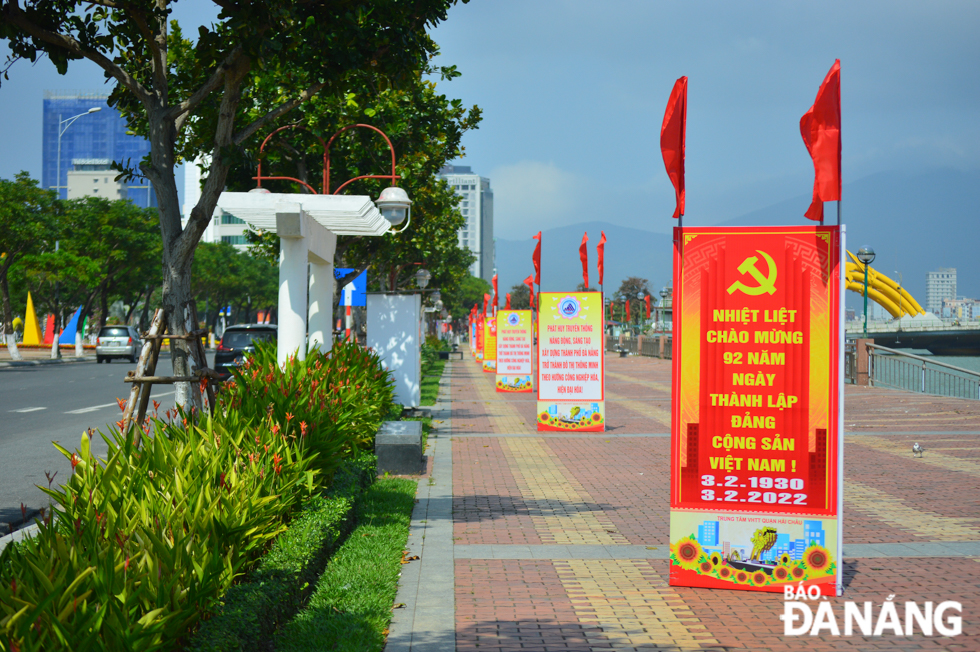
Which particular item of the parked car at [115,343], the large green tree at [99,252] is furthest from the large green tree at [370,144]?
the large green tree at [99,252]

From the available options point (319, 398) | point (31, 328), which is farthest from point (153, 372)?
point (31, 328)

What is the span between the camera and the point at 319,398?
812 centimetres

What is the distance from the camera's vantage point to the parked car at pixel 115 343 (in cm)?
4009

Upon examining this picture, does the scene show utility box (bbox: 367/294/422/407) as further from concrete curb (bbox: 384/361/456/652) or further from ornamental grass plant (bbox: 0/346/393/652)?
ornamental grass plant (bbox: 0/346/393/652)

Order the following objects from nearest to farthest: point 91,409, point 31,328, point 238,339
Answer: point 91,409, point 238,339, point 31,328

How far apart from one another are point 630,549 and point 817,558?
1.61 meters

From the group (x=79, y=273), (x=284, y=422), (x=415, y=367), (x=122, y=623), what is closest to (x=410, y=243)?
(x=415, y=367)

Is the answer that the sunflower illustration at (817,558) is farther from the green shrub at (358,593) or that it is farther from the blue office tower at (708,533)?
the green shrub at (358,593)

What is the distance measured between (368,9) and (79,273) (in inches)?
1596

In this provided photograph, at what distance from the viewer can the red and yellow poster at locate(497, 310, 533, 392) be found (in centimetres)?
2556

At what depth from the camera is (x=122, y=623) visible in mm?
3117

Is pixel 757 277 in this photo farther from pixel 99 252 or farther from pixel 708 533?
pixel 99 252

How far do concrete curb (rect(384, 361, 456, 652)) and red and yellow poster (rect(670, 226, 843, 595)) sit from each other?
1.56m

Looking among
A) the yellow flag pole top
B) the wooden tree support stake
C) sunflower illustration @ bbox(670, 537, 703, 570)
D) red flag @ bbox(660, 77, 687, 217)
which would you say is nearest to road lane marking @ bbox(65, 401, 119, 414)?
the wooden tree support stake
